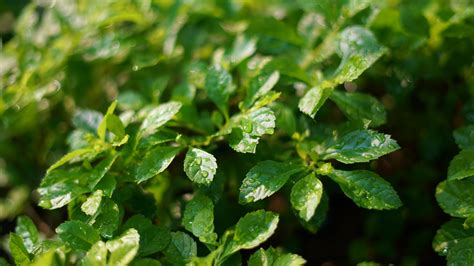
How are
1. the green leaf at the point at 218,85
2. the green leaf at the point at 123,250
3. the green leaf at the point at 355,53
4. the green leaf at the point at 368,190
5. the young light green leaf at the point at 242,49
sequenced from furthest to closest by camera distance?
1. the young light green leaf at the point at 242,49
2. the green leaf at the point at 218,85
3. the green leaf at the point at 355,53
4. the green leaf at the point at 368,190
5. the green leaf at the point at 123,250

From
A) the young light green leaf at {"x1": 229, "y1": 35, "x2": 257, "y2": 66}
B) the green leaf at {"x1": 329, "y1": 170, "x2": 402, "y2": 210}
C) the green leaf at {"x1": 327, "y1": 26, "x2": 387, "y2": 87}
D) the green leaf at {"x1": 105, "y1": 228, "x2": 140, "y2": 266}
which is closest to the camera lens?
the green leaf at {"x1": 105, "y1": 228, "x2": 140, "y2": 266}

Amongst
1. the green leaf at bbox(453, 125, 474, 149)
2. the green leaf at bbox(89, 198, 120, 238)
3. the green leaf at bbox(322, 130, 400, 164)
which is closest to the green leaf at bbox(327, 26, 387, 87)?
the green leaf at bbox(322, 130, 400, 164)

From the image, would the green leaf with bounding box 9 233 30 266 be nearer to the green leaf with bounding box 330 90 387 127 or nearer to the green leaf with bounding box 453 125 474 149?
the green leaf with bounding box 330 90 387 127

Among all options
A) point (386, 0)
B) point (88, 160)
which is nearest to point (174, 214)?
point (88, 160)

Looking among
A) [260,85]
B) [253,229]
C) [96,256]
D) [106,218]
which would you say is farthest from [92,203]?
[260,85]

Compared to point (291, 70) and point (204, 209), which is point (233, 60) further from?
point (204, 209)

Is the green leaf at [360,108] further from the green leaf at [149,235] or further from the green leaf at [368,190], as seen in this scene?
the green leaf at [149,235]

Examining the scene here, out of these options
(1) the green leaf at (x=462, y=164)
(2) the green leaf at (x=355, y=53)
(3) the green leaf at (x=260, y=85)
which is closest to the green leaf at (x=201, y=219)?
(3) the green leaf at (x=260, y=85)
